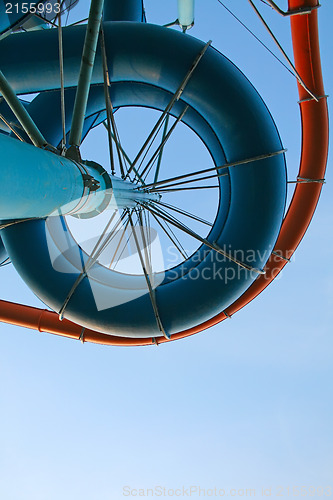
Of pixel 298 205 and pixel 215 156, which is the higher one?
pixel 215 156

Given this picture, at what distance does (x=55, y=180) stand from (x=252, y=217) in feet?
13.0

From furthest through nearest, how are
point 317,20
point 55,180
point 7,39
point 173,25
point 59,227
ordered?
point 173,25 < point 59,227 < point 317,20 < point 7,39 < point 55,180

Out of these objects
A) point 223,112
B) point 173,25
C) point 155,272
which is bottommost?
point 155,272

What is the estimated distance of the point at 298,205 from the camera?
8.60 m

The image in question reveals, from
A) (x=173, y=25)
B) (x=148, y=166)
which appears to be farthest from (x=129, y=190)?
(x=173, y=25)

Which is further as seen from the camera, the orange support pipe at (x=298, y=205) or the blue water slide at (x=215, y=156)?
the orange support pipe at (x=298, y=205)

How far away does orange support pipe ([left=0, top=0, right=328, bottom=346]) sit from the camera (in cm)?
770

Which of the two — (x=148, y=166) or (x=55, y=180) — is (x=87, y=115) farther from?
(x=55, y=180)

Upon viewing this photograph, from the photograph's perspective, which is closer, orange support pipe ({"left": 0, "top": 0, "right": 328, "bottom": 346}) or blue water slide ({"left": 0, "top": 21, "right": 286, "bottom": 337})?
blue water slide ({"left": 0, "top": 21, "right": 286, "bottom": 337})

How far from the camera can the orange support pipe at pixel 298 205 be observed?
7695 millimetres

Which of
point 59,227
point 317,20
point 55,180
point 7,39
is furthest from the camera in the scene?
point 59,227

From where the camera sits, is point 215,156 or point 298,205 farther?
point 298,205

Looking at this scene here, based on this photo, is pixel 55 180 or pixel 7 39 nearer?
pixel 55 180

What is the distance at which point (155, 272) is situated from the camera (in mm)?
8625
